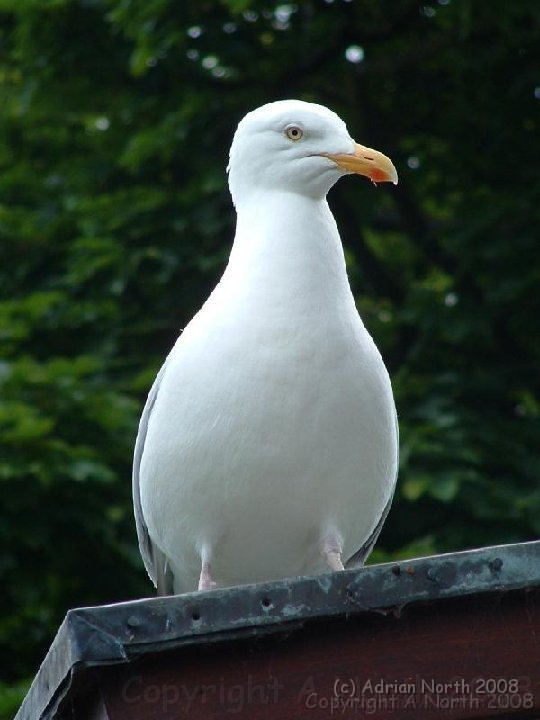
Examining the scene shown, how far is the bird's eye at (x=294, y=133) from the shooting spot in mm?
4691

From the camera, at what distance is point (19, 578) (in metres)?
7.98

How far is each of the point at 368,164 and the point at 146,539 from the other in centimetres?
147

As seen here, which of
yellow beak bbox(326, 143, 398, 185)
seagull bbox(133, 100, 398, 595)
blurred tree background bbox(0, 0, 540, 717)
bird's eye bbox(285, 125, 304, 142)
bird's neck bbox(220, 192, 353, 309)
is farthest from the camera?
blurred tree background bbox(0, 0, 540, 717)

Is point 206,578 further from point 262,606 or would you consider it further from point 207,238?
point 207,238

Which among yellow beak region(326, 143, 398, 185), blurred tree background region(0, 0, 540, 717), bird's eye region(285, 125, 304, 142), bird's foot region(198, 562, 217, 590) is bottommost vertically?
blurred tree background region(0, 0, 540, 717)

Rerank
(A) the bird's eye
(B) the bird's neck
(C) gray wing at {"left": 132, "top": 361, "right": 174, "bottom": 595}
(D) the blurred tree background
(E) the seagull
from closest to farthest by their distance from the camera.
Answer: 1. (E) the seagull
2. (B) the bird's neck
3. (A) the bird's eye
4. (C) gray wing at {"left": 132, "top": 361, "right": 174, "bottom": 595}
5. (D) the blurred tree background

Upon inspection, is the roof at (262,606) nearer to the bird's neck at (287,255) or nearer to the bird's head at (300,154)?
the bird's neck at (287,255)

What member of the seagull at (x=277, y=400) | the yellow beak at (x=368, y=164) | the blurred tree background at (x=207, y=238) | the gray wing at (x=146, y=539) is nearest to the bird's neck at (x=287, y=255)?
the seagull at (x=277, y=400)

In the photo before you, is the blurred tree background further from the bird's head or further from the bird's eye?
the bird's eye

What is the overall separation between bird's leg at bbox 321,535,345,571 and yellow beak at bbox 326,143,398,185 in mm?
1085

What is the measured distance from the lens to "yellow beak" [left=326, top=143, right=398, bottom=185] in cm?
459

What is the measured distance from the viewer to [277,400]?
420cm

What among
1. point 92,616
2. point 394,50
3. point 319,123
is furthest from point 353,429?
point 394,50

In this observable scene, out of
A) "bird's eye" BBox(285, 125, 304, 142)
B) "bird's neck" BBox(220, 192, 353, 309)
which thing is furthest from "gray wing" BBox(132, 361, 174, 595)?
"bird's eye" BBox(285, 125, 304, 142)
